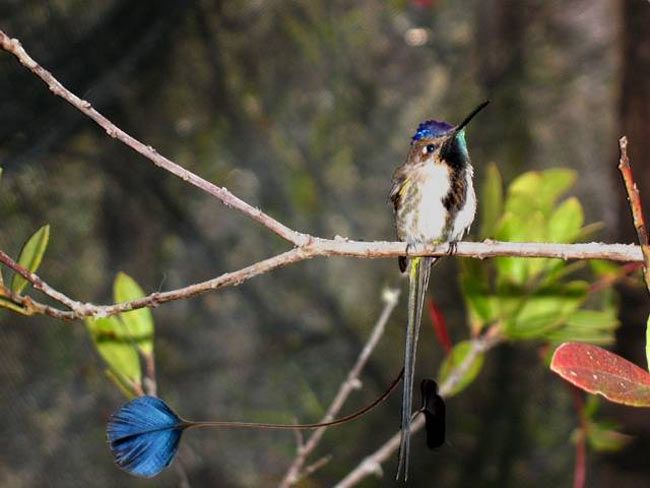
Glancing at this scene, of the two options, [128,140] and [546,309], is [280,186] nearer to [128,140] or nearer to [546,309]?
[546,309]

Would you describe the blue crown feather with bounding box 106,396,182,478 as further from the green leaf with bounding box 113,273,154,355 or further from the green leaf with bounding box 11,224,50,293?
the green leaf with bounding box 113,273,154,355

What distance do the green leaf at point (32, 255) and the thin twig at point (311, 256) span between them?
0.02 m

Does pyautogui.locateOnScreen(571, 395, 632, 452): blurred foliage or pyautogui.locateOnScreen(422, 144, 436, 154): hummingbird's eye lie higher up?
pyautogui.locateOnScreen(422, 144, 436, 154): hummingbird's eye

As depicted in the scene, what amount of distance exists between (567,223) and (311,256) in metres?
0.53

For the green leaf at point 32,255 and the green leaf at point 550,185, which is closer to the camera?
the green leaf at point 32,255

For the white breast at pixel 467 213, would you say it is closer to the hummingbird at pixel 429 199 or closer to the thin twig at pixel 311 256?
the hummingbird at pixel 429 199

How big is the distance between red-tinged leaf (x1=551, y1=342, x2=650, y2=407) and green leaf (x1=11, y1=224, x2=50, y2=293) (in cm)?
45

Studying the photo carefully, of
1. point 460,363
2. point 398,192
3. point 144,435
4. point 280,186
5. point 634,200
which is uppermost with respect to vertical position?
point 280,186

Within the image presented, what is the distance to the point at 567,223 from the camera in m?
1.08

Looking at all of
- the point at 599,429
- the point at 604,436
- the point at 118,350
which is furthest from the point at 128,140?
the point at 604,436

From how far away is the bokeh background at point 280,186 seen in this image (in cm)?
136

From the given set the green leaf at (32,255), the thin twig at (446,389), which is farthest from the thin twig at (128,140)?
the thin twig at (446,389)

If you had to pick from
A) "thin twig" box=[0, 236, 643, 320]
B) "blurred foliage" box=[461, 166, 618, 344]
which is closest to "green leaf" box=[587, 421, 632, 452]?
"blurred foliage" box=[461, 166, 618, 344]

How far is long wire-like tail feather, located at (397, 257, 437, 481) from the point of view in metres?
0.61
